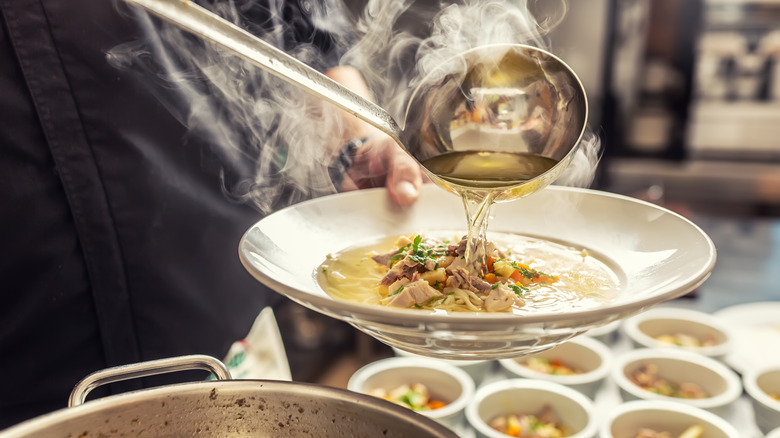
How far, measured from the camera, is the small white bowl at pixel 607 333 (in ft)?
8.80

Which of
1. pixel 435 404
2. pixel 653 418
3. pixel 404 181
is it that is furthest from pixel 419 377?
pixel 404 181

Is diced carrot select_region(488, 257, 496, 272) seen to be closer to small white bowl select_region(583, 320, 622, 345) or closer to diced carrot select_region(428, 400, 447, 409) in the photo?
diced carrot select_region(428, 400, 447, 409)

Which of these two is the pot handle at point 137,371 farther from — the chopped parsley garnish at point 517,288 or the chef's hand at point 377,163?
the chef's hand at point 377,163

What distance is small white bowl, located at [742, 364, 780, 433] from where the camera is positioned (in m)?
1.92

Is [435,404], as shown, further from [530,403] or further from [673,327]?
[673,327]

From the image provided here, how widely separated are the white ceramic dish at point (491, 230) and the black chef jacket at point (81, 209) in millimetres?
510

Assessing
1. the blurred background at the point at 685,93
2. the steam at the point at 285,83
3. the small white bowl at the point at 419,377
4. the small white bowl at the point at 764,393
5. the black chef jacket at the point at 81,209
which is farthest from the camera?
the blurred background at the point at 685,93

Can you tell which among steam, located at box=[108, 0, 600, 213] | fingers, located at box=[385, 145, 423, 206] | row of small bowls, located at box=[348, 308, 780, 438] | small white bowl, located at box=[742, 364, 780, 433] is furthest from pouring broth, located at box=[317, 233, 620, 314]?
small white bowl, located at box=[742, 364, 780, 433]

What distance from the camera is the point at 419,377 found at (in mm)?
2412

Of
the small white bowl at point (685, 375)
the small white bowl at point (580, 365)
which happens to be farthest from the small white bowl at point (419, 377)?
the small white bowl at point (685, 375)

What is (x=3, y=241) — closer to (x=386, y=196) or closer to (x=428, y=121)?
(x=386, y=196)

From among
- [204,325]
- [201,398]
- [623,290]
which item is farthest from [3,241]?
[623,290]

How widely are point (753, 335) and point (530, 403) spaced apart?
114 cm

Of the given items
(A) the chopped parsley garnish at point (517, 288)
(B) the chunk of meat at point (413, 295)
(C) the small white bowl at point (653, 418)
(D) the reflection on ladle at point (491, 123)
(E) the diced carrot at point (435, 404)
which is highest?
(D) the reflection on ladle at point (491, 123)
